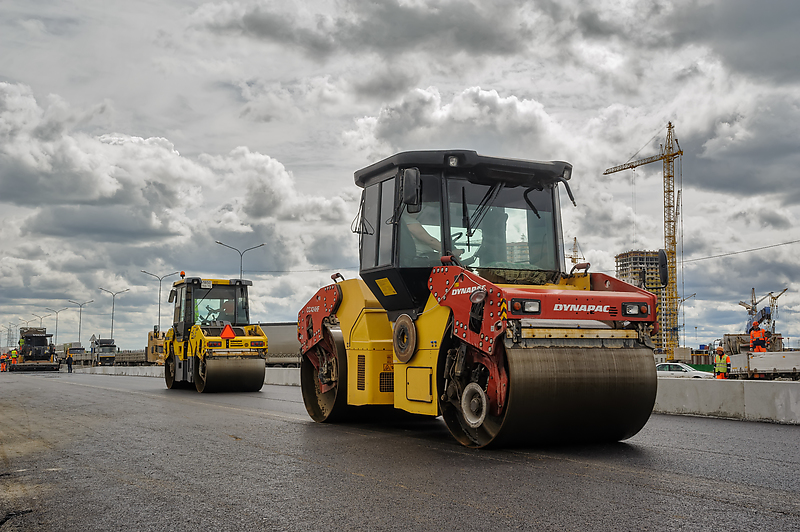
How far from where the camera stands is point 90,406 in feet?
49.2

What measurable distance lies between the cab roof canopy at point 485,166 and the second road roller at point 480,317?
0.05 feet

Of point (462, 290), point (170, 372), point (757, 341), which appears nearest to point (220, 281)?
point (170, 372)

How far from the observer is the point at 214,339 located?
1953 centimetres

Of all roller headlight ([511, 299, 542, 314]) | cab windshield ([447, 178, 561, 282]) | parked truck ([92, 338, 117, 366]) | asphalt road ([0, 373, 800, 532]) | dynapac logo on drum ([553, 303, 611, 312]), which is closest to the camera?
asphalt road ([0, 373, 800, 532])

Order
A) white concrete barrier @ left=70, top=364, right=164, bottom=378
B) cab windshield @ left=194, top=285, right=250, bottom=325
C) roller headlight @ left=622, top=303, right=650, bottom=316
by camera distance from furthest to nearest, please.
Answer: white concrete barrier @ left=70, top=364, right=164, bottom=378 → cab windshield @ left=194, top=285, right=250, bottom=325 → roller headlight @ left=622, top=303, right=650, bottom=316

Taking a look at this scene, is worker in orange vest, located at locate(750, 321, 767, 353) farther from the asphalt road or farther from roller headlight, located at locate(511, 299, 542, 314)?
roller headlight, located at locate(511, 299, 542, 314)

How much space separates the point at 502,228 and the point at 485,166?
74 centimetres

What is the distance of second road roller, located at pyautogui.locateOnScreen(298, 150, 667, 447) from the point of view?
7.13 m


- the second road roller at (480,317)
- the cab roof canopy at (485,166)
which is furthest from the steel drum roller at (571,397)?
the cab roof canopy at (485,166)

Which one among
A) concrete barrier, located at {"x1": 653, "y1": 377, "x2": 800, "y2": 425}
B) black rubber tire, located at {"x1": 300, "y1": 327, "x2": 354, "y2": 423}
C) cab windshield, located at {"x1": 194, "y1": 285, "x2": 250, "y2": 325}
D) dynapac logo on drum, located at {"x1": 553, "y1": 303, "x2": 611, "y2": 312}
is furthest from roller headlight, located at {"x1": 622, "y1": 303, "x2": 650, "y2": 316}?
cab windshield, located at {"x1": 194, "y1": 285, "x2": 250, "y2": 325}

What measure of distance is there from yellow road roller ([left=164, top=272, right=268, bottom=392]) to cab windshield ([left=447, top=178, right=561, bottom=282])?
1229 cm

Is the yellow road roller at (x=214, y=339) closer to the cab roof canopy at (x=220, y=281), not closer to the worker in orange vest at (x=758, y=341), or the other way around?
the cab roof canopy at (x=220, y=281)

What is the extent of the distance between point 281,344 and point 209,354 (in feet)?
89.5

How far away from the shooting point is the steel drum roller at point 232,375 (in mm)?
19250
